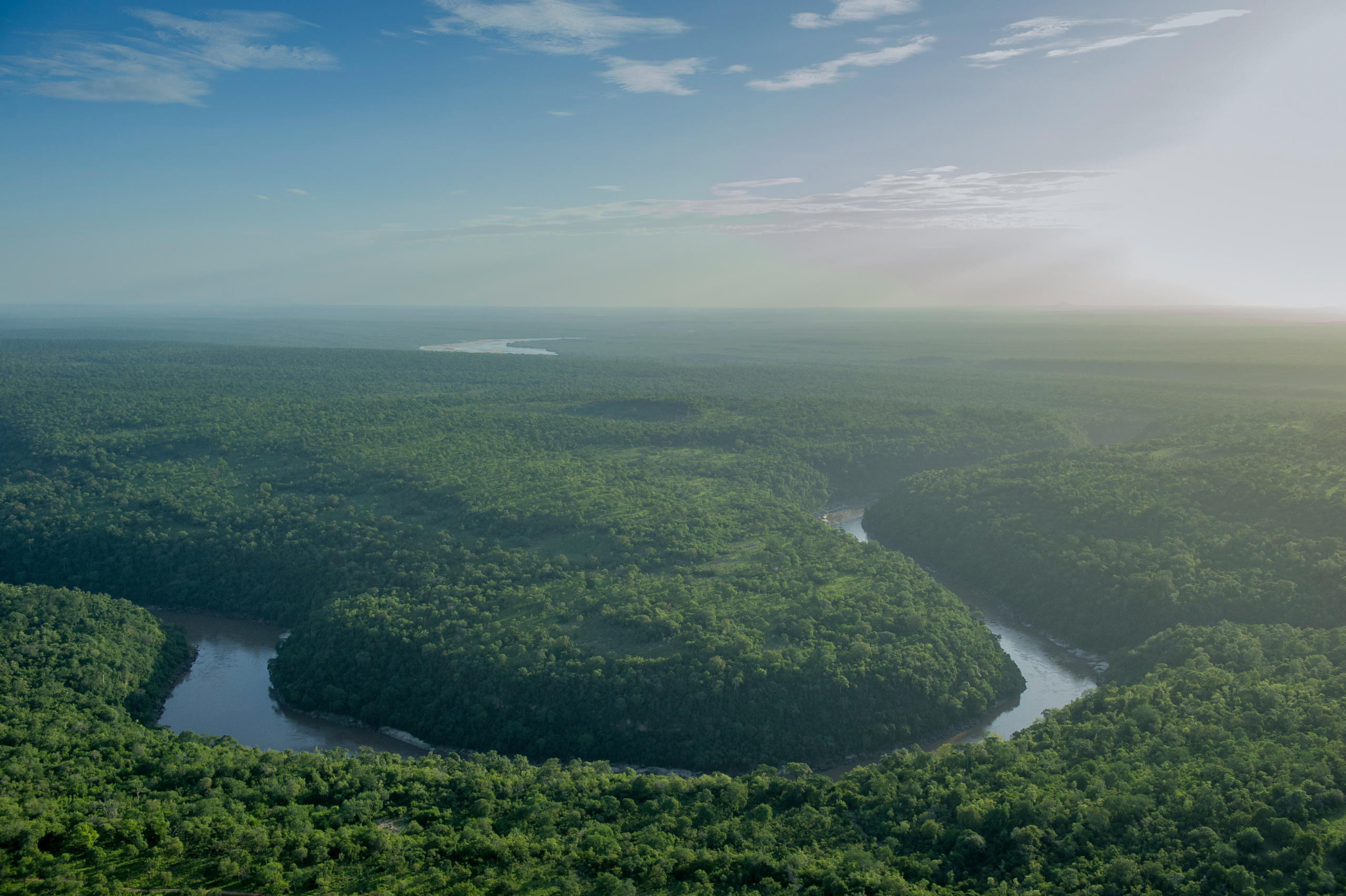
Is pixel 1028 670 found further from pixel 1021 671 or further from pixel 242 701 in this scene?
pixel 242 701

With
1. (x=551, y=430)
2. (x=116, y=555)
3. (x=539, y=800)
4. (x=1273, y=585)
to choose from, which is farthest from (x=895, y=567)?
(x=116, y=555)

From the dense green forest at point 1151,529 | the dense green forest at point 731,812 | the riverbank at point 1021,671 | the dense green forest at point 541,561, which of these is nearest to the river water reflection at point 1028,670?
the riverbank at point 1021,671

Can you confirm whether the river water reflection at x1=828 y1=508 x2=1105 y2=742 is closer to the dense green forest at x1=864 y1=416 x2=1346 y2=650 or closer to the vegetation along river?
the vegetation along river

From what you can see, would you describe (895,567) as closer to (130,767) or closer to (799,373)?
(130,767)

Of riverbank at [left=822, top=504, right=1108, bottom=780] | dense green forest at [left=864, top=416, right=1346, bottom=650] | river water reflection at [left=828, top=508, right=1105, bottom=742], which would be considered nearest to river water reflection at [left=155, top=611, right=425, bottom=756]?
riverbank at [left=822, top=504, right=1108, bottom=780]

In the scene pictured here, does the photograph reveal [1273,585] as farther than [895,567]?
No

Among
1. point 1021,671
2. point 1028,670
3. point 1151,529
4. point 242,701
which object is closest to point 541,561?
point 242,701
